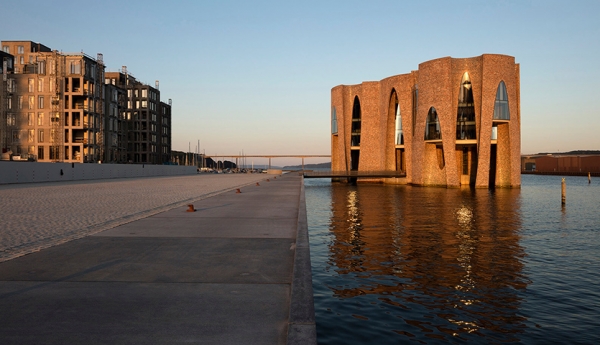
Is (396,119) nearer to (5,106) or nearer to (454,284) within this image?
(5,106)

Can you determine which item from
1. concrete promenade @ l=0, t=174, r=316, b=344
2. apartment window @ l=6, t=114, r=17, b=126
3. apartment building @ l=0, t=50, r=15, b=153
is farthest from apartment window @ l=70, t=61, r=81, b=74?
concrete promenade @ l=0, t=174, r=316, b=344

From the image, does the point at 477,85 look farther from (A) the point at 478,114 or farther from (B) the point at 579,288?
(B) the point at 579,288

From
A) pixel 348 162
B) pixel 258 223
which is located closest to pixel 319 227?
pixel 258 223

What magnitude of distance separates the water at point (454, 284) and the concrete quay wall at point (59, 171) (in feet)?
113

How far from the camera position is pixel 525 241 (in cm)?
1681

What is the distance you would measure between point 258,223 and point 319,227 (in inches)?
246

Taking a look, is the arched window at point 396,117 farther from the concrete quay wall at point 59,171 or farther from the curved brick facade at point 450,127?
the concrete quay wall at point 59,171

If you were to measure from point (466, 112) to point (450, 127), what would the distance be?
3.03 m

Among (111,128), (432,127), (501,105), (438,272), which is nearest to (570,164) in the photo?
(501,105)

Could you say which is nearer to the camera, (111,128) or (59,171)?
(59,171)

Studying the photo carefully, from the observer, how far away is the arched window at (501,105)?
2302 inches

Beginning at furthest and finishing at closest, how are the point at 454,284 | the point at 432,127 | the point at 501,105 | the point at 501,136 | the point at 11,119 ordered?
the point at 11,119 → the point at 432,127 → the point at 501,136 → the point at 501,105 → the point at 454,284

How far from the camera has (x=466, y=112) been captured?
6041 cm

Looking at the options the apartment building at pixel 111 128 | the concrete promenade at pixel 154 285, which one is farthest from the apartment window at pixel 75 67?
the concrete promenade at pixel 154 285
